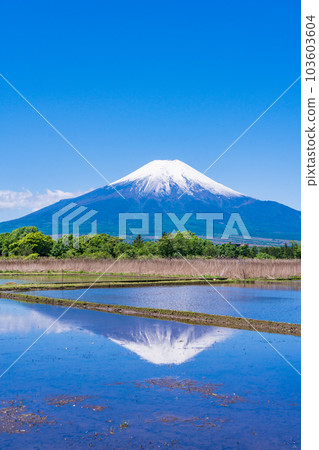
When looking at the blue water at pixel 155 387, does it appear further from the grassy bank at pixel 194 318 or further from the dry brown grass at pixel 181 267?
the dry brown grass at pixel 181 267

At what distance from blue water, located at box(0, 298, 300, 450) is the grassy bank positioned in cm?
71

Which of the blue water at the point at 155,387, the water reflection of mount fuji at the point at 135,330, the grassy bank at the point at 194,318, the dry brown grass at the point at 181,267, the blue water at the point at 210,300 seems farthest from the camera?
the dry brown grass at the point at 181,267

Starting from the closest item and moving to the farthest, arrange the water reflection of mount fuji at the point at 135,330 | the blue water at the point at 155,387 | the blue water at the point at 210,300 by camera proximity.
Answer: the blue water at the point at 155,387, the water reflection of mount fuji at the point at 135,330, the blue water at the point at 210,300

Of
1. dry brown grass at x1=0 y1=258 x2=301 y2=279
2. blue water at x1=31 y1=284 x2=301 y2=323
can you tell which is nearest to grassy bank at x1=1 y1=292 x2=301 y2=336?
blue water at x1=31 y1=284 x2=301 y2=323

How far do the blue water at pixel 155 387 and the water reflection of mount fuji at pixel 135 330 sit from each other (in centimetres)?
2

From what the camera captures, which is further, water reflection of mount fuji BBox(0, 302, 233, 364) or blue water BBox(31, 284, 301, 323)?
blue water BBox(31, 284, 301, 323)

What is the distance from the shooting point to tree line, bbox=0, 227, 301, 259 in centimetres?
5575

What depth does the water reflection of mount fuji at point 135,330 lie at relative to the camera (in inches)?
396

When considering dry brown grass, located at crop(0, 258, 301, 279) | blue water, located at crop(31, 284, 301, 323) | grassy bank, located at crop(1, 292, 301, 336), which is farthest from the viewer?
dry brown grass, located at crop(0, 258, 301, 279)

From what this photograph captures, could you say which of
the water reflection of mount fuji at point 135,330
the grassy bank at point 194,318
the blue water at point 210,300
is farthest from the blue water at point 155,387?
the blue water at point 210,300

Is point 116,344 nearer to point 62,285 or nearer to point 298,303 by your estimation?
point 298,303

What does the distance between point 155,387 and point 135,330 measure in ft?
16.3

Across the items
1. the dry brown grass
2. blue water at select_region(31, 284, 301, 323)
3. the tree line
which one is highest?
the tree line

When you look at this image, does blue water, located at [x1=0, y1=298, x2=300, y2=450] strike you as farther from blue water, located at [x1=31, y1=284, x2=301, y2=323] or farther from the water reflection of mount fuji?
blue water, located at [x1=31, y1=284, x2=301, y2=323]
